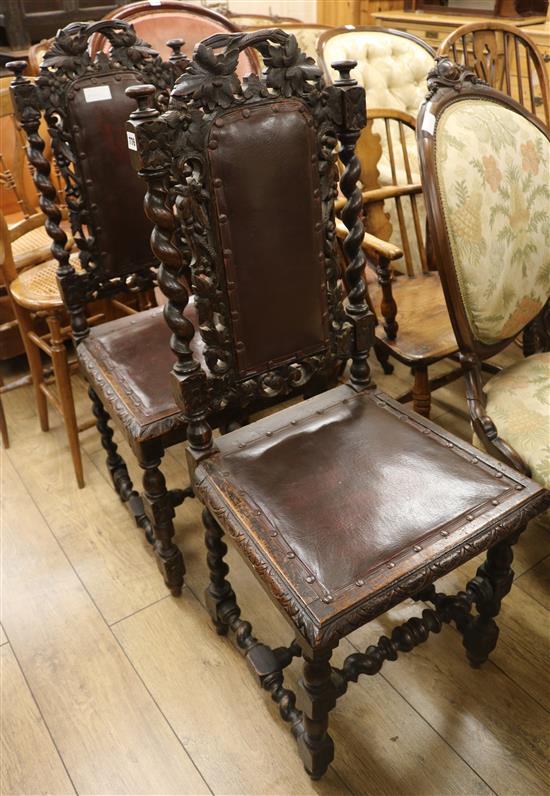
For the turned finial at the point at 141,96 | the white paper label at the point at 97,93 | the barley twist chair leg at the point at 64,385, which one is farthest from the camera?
the barley twist chair leg at the point at 64,385

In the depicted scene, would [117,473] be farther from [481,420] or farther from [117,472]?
[481,420]

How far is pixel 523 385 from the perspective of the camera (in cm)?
140

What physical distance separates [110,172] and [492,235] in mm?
911

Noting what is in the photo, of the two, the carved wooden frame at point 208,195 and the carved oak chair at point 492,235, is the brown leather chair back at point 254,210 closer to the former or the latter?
the carved wooden frame at point 208,195

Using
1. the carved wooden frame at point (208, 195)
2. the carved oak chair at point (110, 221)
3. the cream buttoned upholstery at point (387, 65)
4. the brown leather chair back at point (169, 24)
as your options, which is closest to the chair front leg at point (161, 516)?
the carved oak chair at point (110, 221)

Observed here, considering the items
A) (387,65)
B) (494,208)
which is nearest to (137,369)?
(494,208)

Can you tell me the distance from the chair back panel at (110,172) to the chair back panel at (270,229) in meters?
0.60

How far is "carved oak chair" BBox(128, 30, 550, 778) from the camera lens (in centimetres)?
99

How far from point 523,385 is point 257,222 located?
70 cm

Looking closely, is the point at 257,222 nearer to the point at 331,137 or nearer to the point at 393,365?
the point at 331,137

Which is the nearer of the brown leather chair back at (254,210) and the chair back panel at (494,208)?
the brown leather chair back at (254,210)

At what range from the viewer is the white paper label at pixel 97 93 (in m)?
1.48

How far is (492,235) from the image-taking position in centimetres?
130

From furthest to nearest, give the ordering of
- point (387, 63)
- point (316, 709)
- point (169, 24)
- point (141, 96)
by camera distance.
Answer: point (387, 63) → point (169, 24) → point (316, 709) → point (141, 96)
